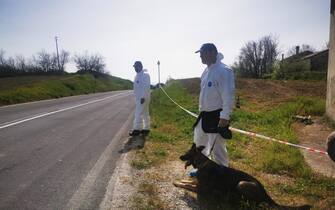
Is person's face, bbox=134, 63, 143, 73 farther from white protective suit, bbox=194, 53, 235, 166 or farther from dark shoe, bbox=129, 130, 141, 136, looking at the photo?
white protective suit, bbox=194, 53, 235, 166

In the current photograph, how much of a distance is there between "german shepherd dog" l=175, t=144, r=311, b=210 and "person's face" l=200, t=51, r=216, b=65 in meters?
1.24

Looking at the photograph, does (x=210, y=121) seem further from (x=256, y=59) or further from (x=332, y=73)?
(x=256, y=59)

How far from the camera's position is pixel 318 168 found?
5.12 metres

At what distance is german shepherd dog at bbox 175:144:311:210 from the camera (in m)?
3.35

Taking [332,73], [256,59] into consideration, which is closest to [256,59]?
[256,59]

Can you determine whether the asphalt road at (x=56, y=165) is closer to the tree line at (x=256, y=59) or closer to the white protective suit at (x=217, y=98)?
the white protective suit at (x=217, y=98)

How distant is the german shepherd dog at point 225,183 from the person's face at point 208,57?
4.06 ft

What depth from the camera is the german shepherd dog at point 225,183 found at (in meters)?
3.35

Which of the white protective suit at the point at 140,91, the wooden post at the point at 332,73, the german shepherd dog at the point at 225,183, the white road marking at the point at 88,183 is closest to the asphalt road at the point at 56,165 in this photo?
the white road marking at the point at 88,183

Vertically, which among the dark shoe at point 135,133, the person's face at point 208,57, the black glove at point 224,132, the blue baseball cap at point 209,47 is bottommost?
the dark shoe at point 135,133

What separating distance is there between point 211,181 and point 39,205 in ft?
7.31

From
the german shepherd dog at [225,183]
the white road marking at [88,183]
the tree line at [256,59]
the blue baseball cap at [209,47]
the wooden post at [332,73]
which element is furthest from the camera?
the tree line at [256,59]

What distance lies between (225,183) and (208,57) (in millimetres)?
1746

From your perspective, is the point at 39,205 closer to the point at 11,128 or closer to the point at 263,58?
the point at 11,128
